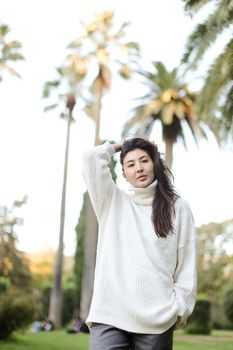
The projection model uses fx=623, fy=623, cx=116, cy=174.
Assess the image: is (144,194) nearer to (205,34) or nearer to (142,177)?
(142,177)

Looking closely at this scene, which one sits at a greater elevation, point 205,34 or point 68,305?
point 205,34

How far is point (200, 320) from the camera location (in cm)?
2475

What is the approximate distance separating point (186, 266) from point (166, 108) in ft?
79.9

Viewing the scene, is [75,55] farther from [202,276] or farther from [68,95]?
[202,276]

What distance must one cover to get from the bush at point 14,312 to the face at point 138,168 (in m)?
11.8

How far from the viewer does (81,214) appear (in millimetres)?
35469

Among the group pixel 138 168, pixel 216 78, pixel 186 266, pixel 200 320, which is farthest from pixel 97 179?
pixel 200 320

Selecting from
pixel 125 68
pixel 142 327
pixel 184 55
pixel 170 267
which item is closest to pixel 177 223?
pixel 170 267

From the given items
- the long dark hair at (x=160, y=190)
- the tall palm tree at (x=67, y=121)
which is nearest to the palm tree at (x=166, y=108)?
the tall palm tree at (x=67, y=121)

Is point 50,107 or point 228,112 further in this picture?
point 50,107

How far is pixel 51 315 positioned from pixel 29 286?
2910mm

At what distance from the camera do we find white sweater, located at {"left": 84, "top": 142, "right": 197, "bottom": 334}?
2.71 m

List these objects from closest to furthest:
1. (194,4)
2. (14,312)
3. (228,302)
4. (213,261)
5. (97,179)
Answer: (97,179), (194,4), (14,312), (228,302), (213,261)

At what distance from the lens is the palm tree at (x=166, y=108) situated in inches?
1053
